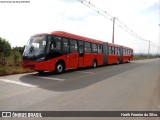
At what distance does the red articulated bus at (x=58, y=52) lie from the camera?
510 inches

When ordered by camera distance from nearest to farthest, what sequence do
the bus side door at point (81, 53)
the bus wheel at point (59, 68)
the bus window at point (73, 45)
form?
1. the bus wheel at point (59, 68)
2. the bus window at point (73, 45)
3. the bus side door at point (81, 53)

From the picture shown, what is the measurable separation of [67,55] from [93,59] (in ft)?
18.8

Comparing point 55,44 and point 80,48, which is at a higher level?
point 55,44

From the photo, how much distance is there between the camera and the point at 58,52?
46.4 ft

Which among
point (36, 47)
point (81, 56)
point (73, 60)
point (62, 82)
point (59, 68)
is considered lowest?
point (62, 82)

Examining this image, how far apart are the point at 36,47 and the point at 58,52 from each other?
5.52 feet

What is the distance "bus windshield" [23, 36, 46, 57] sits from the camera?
1298 centimetres

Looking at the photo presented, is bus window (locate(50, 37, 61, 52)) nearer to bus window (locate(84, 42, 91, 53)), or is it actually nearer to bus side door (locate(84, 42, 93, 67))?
bus side door (locate(84, 42, 93, 67))

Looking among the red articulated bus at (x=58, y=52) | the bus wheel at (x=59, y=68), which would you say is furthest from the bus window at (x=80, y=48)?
the bus wheel at (x=59, y=68)

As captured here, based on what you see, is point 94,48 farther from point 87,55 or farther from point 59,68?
point 59,68

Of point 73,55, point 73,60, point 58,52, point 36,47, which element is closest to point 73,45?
point 73,55

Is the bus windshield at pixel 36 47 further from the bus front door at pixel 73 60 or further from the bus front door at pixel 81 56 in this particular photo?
the bus front door at pixel 81 56

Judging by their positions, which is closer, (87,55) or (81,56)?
(81,56)

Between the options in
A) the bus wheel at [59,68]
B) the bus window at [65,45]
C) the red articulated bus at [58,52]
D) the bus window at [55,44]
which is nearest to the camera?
the red articulated bus at [58,52]
